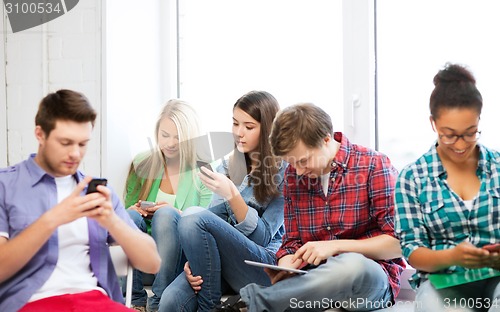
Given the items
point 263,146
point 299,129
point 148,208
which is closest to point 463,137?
point 299,129

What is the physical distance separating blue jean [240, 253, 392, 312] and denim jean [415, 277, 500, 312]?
238mm

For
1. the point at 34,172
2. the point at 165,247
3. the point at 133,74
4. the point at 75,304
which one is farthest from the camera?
the point at 133,74

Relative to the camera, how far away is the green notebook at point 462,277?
186 centimetres

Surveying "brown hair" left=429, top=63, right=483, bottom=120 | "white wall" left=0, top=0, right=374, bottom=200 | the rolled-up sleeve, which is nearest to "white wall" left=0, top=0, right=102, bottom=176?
"white wall" left=0, top=0, right=374, bottom=200

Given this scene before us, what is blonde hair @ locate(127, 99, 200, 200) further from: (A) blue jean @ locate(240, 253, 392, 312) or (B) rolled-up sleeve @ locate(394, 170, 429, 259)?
(B) rolled-up sleeve @ locate(394, 170, 429, 259)

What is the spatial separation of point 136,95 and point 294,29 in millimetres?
848

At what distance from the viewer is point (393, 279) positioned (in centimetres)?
228

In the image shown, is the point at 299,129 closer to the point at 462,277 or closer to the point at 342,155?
the point at 342,155

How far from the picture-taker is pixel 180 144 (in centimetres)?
296

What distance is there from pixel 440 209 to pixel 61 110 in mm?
1093

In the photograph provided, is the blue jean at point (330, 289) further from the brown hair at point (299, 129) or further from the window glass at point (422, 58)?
the window glass at point (422, 58)

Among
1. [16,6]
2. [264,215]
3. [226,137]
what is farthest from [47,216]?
[16,6]

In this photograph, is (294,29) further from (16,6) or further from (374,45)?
(16,6)

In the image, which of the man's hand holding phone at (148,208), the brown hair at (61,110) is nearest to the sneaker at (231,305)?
the man's hand holding phone at (148,208)
